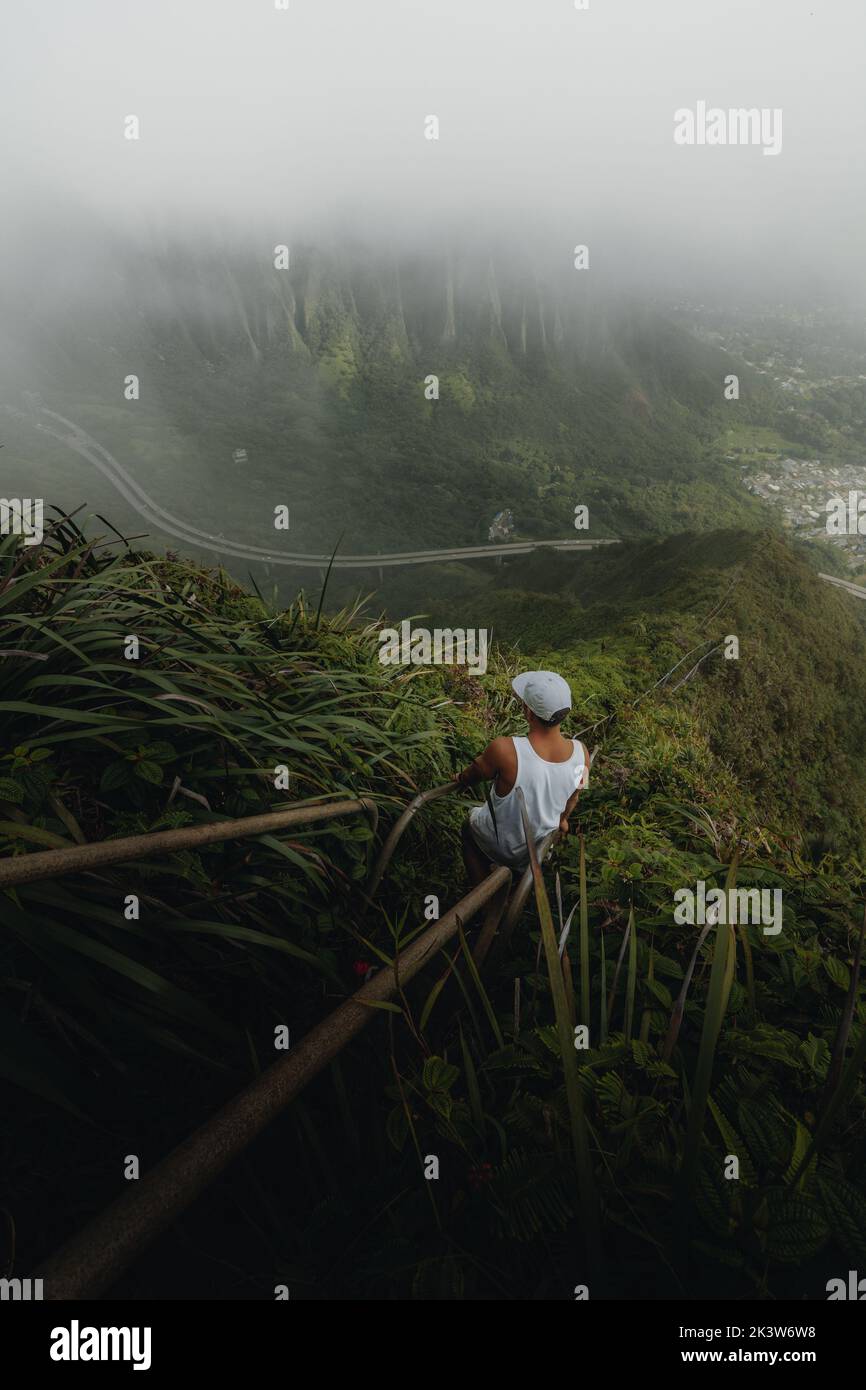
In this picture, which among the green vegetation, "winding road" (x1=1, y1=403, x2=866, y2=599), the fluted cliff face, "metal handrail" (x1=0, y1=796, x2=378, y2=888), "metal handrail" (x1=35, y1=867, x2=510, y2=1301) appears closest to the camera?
"metal handrail" (x1=35, y1=867, x2=510, y2=1301)

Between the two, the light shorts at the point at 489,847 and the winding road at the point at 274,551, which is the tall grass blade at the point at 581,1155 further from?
the winding road at the point at 274,551

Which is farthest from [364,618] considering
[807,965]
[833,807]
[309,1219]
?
[833,807]

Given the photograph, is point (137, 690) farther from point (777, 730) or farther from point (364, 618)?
point (777, 730)

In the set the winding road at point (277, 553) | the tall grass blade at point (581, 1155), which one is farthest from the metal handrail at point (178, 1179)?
the winding road at point (277, 553)

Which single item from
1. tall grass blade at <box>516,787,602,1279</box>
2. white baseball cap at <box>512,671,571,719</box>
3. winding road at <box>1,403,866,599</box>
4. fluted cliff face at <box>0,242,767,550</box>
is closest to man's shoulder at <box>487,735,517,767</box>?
white baseball cap at <box>512,671,571,719</box>

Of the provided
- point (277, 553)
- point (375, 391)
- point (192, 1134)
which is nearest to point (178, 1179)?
point (192, 1134)

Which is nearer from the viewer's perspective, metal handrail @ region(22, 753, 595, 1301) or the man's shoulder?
metal handrail @ region(22, 753, 595, 1301)

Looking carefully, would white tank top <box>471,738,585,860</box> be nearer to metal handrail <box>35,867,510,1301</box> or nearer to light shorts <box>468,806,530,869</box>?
light shorts <box>468,806,530,869</box>
